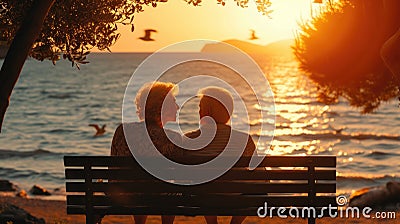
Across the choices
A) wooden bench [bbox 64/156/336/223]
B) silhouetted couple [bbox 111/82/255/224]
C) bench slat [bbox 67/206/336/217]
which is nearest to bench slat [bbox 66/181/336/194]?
wooden bench [bbox 64/156/336/223]

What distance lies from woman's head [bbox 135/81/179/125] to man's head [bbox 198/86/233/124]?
1.08 ft

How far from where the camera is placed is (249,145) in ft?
25.8

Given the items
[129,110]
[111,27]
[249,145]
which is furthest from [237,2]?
[129,110]

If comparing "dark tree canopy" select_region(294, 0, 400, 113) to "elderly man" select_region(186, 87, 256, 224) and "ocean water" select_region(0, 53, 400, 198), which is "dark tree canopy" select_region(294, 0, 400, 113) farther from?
"elderly man" select_region(186, 87, 256, 224)

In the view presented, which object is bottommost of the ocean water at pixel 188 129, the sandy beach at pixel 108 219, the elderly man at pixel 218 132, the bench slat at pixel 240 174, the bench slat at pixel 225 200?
the ocean water at pixel 188 129

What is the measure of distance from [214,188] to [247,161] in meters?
0.50

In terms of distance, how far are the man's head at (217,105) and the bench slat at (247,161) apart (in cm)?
52

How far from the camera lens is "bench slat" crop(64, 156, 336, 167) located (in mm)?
7512

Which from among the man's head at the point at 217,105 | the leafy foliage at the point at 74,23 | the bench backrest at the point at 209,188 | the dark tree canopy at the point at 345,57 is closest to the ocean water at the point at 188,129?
the leafy foliage at the point at 74,23

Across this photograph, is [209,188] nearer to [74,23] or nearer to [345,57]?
[74,23]

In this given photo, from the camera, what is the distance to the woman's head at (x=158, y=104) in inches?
308

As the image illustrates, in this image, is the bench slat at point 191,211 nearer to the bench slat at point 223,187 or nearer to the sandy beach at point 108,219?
the bench slat at point 223,187

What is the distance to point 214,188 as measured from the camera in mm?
7777

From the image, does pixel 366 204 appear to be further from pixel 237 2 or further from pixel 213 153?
pixel 213 153
